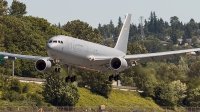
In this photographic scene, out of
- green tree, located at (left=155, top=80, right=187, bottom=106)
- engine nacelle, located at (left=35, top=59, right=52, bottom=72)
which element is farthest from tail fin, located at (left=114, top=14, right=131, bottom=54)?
green tree, located at (left=155, top=80, right=187, bottom=106)

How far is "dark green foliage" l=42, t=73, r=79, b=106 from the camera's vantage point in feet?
443

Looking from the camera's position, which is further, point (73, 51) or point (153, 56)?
point (153, 56)

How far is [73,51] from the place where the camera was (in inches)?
3369

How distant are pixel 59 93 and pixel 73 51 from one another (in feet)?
166

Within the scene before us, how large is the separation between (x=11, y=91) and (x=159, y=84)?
37.7 metres

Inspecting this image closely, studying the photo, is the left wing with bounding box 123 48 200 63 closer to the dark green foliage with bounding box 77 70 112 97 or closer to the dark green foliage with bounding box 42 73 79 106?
the dark green foliage with bounding box 42 73 79 106

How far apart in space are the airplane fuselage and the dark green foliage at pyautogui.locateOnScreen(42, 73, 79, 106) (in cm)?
4543

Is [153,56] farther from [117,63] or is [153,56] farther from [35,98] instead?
[35,98]

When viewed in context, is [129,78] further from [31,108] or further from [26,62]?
[31,108]

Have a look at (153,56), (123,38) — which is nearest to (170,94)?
(123,38)

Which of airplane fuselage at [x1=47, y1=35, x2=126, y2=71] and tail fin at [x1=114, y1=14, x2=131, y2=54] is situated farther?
tail fin at [x1=114, y1=14, x2=131, y2=54]

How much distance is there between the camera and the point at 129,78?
16275 centimetres

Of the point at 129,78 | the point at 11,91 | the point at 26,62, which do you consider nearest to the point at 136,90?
the point at 129,78

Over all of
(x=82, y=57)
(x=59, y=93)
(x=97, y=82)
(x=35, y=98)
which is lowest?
(x=35, y=98)
